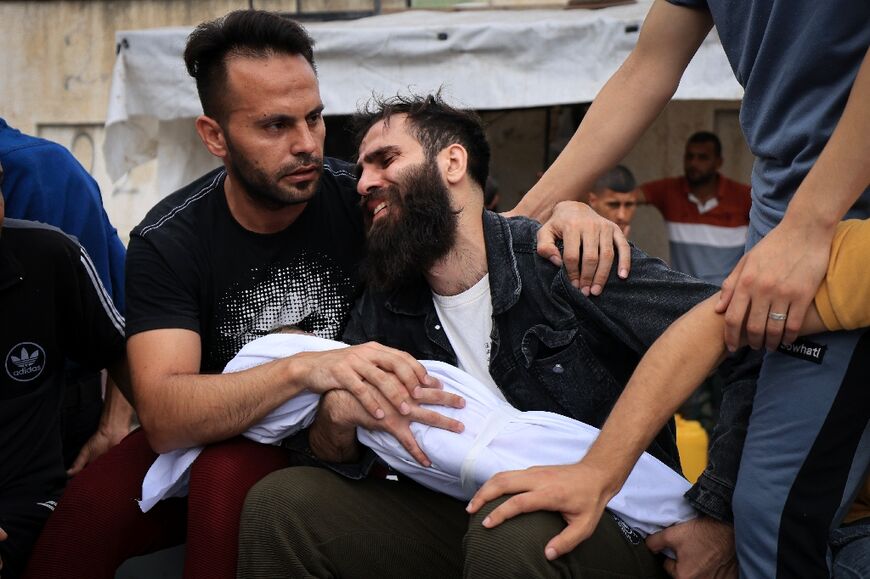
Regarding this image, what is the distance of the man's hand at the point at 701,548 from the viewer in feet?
8.04

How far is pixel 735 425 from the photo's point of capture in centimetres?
255

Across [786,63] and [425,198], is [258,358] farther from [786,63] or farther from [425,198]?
[786,63]

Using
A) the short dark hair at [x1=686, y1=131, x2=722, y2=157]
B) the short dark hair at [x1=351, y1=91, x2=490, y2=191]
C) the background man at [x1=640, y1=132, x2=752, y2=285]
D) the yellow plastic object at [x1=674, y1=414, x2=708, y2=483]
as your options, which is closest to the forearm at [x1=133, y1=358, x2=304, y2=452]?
the short dark hair at [x1=351, y1=91, x2=490, y2=191]

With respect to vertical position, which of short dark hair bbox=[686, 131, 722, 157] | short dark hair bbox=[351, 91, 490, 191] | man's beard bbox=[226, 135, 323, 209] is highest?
short dark hair bbox=[351, 91, 490, 191]

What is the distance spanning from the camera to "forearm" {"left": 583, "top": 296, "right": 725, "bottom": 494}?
2312 mm

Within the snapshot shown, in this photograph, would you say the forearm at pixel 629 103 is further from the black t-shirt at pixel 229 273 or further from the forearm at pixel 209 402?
the forearm at pixel 209 402

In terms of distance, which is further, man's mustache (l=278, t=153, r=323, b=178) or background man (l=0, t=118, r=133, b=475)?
background man (l=0, t=118, r=133, b=475)

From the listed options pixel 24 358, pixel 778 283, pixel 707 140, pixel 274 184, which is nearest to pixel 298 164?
pixel 274 184

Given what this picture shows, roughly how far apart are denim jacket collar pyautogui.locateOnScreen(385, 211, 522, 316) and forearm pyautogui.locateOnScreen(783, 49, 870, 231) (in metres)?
0.91

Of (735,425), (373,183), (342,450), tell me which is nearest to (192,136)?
(373,183)

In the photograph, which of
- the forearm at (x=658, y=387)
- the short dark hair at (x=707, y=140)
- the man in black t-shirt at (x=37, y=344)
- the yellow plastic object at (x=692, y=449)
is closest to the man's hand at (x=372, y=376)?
the forearm at (x=658, y=387)

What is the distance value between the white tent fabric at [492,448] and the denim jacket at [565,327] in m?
0.18


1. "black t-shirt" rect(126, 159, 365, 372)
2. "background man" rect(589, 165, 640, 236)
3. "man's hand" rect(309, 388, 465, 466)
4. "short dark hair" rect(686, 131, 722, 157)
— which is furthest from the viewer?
"short dark hair" rect(686, 131, 722, 157)

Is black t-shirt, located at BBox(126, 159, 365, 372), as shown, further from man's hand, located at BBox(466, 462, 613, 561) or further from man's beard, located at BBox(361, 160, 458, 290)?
man's hand, located at BBox(466, 462, 613, 561)
